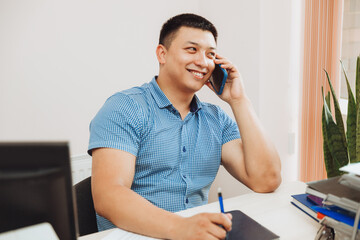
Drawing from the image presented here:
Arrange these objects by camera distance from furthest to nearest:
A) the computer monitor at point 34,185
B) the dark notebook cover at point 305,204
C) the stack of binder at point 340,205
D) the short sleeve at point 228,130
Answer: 1. the short sleeve at point 228,130
2. the dark notebook cover at point 305,204
3. the stack of binder at point 340,205
4. the computer monitor at point 34,185

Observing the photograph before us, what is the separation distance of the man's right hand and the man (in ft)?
0.44

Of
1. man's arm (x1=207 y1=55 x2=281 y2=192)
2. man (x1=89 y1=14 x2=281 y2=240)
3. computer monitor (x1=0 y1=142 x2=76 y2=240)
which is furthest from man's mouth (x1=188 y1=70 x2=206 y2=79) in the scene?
computer monitor (x1=0 y1=142 x2=76 y2=240)

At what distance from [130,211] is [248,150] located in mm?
613

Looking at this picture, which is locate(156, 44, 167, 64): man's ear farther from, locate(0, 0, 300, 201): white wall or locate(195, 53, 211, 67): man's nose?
locate(0, 0, 300, 201): white wall

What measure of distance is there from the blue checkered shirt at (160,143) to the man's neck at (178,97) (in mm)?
46

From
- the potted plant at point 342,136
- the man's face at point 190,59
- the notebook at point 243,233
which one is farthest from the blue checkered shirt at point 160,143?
the potted plant at point 342,136

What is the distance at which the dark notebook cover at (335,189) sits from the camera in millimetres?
787

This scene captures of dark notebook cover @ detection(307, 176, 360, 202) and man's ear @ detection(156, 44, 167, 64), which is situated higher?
man's ear @ detection(156, 44, 167, 64)

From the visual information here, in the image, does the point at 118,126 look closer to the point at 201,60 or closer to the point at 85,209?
the point at 85,209

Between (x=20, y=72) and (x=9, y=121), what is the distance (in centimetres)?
29

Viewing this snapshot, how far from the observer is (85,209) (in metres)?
1.18

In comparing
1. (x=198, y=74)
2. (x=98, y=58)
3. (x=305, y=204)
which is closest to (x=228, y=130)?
(x=198, y=74)

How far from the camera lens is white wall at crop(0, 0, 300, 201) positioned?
1.81 m

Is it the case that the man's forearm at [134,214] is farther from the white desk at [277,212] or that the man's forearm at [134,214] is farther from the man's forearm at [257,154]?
the man's forearm at [257,154]
